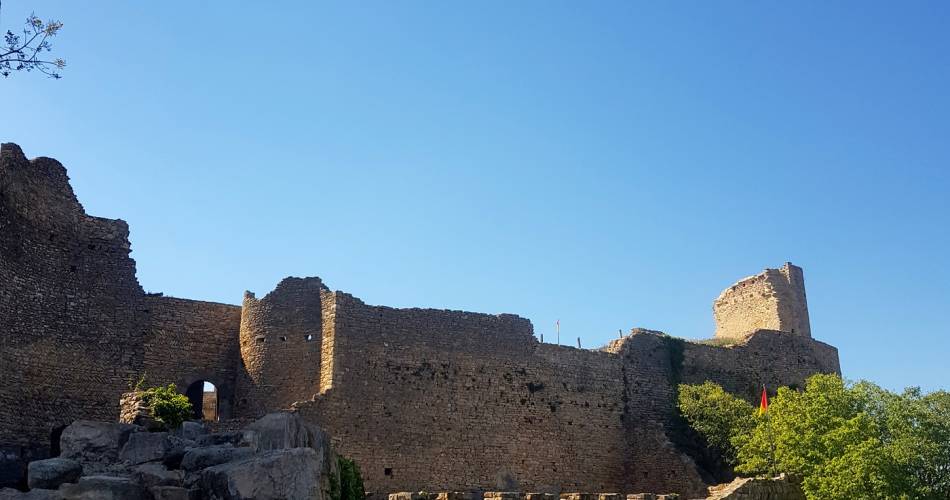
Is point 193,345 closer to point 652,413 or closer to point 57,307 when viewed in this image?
point 57,307

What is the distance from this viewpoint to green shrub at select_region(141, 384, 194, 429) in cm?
1917

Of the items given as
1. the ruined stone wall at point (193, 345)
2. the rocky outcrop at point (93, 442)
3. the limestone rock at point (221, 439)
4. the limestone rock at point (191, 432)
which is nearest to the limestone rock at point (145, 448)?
the rocky outcrop at point (93, 442)

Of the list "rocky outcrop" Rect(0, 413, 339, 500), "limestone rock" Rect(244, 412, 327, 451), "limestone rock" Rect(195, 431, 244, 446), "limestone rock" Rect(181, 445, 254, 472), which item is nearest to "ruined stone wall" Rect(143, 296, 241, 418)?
"limestone rock" Rect(244, 412, 327, 451)

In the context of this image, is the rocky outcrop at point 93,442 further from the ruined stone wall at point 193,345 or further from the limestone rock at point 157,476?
the ruined stone wall at point 193,345

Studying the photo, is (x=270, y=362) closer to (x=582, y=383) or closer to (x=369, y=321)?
(x=369, y=321)

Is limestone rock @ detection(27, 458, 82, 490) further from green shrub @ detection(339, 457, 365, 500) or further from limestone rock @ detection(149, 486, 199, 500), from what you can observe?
green shrub @ detection(339, 457, 365, 500)

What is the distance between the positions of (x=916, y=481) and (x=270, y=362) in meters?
17.1

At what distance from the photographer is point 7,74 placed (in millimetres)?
13156

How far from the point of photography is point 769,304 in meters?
40.3

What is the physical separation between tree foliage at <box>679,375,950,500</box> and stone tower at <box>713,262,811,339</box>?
12.0 m

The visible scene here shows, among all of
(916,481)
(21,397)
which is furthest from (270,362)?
(916,481)

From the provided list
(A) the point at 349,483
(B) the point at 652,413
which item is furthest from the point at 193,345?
(B) the point at 652,413

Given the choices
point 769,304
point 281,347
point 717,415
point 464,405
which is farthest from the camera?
point 769,304

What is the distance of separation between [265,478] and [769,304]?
1357 inches
